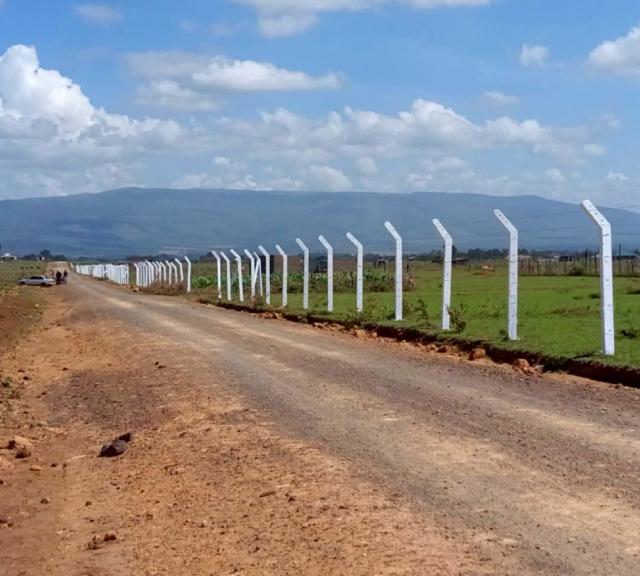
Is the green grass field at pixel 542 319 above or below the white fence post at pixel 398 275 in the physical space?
below

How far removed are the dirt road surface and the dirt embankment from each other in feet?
0.07

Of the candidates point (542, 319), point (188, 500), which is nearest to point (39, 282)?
point (542, 319)

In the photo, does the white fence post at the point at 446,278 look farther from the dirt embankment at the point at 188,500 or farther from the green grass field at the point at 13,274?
the green grass field at the point at 13,274

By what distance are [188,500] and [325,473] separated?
114cm

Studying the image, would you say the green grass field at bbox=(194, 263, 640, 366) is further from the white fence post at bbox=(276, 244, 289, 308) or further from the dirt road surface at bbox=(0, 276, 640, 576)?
the dirt road surface at bbox=(0, 276, 640, 576)

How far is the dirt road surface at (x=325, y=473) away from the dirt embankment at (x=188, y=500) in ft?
0.07

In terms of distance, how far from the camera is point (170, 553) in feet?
23.0

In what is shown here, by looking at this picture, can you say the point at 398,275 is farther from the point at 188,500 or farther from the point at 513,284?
the point at 188,500

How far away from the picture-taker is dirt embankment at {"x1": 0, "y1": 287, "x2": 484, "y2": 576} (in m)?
6.63

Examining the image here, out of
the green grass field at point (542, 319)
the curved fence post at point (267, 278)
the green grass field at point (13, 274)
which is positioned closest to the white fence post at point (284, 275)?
the green grass field at point (542, 319)

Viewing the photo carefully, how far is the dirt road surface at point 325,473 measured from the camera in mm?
6609

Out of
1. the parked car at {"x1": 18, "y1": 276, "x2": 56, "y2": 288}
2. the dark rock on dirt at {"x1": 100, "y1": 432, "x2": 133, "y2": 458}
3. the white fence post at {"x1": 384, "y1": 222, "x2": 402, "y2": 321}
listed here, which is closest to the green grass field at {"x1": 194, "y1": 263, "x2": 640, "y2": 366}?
the white fence post at {"x1": 384, "y1": 222, "x2": 402, "y2": 321}

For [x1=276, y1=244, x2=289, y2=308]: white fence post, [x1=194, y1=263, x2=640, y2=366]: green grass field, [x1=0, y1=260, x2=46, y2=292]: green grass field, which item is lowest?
[x1=0, y1=260, x2=46, y2=292]: green grass field

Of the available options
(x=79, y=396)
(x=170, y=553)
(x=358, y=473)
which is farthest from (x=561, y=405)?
(x=79, y=396)
